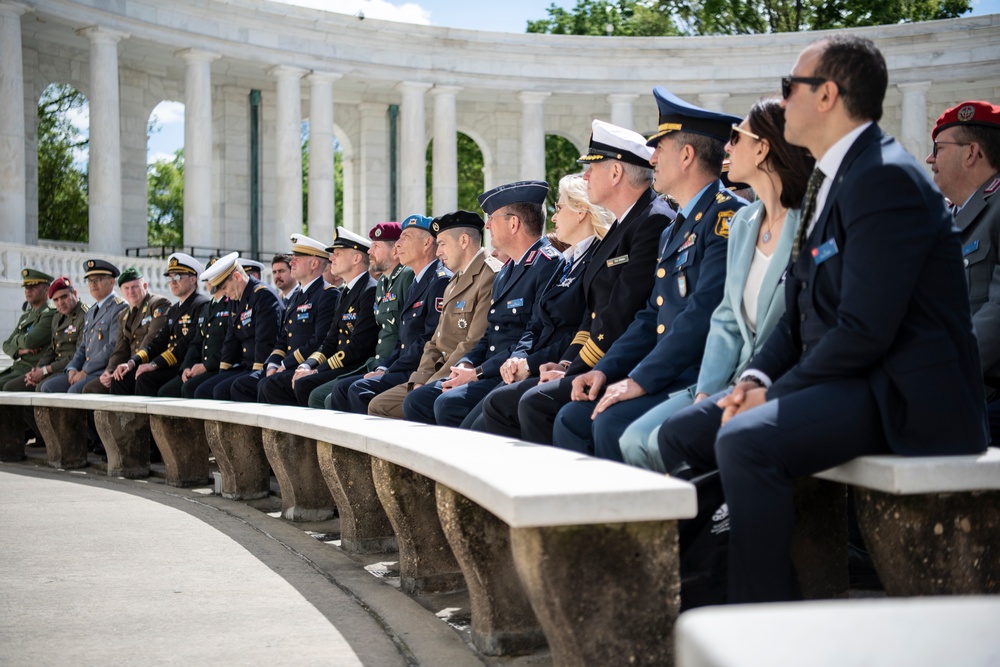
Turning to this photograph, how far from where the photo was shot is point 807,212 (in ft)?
16.1

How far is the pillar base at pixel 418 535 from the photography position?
274 inches

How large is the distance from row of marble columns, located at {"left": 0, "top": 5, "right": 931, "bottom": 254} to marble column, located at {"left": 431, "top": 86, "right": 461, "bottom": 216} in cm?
4

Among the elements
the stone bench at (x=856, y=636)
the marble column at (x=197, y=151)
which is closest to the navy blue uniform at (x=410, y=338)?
the stone bench at (x=856, y=636)

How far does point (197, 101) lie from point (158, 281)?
24.0ft

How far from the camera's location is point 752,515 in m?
4.21

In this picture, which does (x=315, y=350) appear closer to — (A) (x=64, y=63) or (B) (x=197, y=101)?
(B) (x=197, y=101)

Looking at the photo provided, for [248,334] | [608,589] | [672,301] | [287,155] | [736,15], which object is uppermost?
[736,15]

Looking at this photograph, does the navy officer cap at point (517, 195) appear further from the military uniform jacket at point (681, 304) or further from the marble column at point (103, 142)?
the marble column at point (103, 142)

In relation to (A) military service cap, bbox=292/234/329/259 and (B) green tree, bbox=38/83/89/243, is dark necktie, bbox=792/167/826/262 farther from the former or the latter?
(B) green tree, bbox=38/83/89/243

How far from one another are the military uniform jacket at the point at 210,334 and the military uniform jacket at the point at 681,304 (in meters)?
9.84

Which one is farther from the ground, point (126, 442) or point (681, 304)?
point (681, 304)

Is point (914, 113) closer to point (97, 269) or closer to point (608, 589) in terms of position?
point (97, 269)

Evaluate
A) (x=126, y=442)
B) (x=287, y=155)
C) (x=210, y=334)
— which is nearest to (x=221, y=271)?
(x=210, y=334)

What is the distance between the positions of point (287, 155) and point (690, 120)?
36.2 meters
